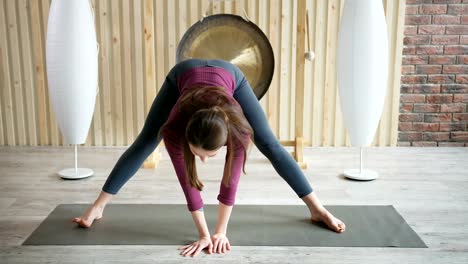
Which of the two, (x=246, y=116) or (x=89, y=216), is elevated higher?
(x=246, y=116)

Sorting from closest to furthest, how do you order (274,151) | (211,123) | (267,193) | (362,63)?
(211,123) < (274,151) < (267,193) < (362,63)

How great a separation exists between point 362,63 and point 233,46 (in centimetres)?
77

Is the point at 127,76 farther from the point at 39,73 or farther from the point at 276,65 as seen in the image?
the point at 276,65

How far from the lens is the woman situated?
64.9 inches

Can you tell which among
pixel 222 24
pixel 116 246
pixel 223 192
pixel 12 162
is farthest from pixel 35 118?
pixel 223 192

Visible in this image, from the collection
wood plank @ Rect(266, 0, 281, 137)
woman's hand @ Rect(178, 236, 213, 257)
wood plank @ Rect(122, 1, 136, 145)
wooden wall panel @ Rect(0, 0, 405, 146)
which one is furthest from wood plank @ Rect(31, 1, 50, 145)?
woman's hand @ Rect(178, 236, 213, 257)

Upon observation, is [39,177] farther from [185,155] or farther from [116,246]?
[185,155]

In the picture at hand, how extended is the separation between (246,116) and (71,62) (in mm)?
1259

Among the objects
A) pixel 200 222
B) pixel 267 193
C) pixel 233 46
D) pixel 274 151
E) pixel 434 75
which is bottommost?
pixel 267 193

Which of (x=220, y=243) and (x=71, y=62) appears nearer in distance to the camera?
(x=220, y=243)

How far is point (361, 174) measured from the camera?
2.96 meters

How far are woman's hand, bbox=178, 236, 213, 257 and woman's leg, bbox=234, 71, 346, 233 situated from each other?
397 millimetres

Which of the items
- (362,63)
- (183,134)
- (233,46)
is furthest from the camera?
Result: (233,46)

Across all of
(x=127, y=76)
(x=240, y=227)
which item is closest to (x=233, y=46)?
(x=127, y=76)
